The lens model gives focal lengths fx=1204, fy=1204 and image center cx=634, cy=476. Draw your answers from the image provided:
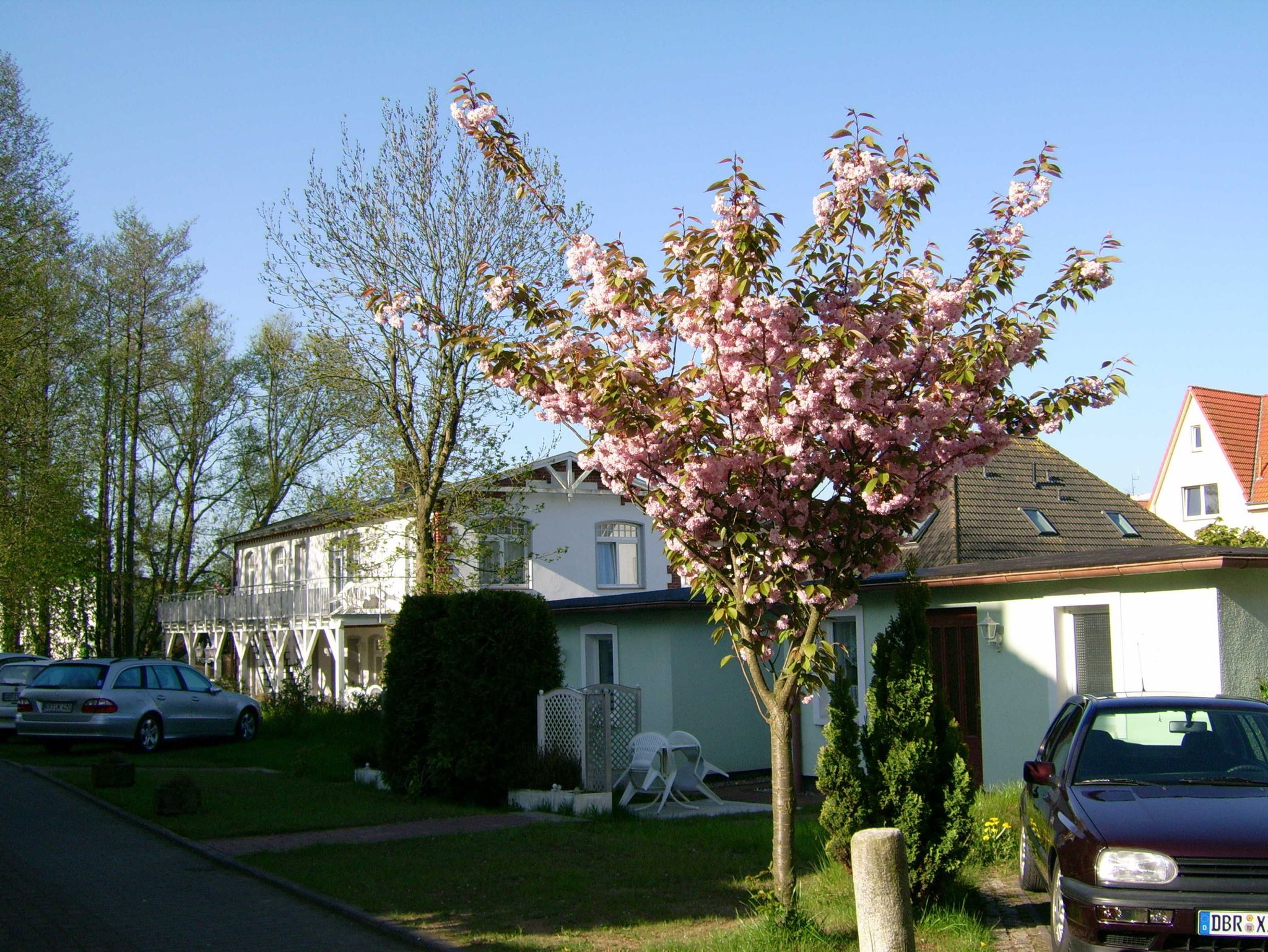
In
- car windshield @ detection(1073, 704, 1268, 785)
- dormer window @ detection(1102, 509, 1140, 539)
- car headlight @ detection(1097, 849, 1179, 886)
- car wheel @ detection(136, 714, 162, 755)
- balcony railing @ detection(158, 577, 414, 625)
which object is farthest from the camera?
balcony railing @ detection(158, 577, 414, 625)

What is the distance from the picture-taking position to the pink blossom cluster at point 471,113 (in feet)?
26.3

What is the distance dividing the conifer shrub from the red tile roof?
39423 millimetres

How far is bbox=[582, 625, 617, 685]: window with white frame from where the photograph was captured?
19656 millimetres

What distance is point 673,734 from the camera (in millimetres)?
14523

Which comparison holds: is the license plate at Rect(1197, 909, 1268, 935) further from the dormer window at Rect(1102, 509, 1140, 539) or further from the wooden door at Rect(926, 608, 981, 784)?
the dormer window at Rect(1102, 509, 1140, 539)

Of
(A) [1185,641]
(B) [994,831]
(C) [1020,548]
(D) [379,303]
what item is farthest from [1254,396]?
(D) [379,303]

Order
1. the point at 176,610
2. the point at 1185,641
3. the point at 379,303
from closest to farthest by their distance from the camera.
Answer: the point at 379,303
the point at 1185,641
the point at 176,610

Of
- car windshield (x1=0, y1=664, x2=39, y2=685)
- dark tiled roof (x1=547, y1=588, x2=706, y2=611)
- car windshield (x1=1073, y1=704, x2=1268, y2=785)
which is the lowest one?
car windshield (x1=0, y1=664, x2=39, y2=685)

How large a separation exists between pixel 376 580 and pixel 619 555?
27.0ft

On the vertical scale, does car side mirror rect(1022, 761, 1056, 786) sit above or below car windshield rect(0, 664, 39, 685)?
above

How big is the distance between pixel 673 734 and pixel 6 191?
1574cm

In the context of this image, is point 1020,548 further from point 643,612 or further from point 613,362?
point 613,362

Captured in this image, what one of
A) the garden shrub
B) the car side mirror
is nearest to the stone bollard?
the car side mirror

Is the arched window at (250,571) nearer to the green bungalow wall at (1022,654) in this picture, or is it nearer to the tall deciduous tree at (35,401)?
the tall deciduous tree at (35,401)
